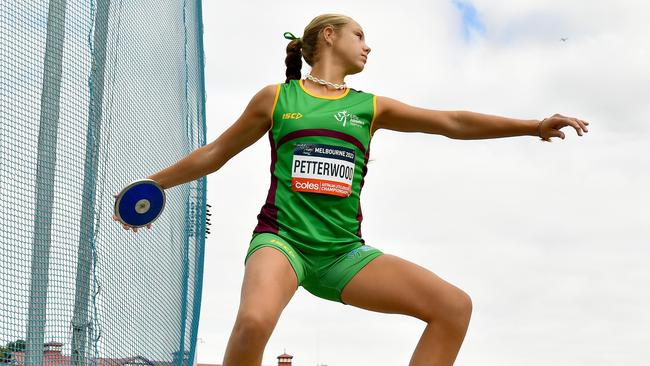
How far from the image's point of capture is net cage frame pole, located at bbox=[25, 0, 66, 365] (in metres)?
4.55

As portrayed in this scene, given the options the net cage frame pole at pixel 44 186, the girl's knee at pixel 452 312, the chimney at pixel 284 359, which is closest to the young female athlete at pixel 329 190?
the girl's knee at pixel 452 312

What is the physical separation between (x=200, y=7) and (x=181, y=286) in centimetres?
189

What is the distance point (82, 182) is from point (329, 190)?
4.44 feet

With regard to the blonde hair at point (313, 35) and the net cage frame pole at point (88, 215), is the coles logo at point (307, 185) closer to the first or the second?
the blonde hair at point (313, 35)

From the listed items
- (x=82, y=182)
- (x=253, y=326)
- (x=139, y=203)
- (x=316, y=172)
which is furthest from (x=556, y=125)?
(x=82, y=182)

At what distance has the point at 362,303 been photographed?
4.04 metres

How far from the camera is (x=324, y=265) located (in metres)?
4.04

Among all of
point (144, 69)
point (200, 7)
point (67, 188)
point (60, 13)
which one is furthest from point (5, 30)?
point (200, 7)

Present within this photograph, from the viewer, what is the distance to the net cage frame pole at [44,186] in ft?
14.9

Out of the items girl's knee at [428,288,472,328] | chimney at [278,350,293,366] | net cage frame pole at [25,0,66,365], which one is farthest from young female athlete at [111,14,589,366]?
chimney at [278,350,293,366]

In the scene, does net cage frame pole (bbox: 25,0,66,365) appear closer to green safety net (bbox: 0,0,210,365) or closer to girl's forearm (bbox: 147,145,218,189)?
green safety net (bbox: 0,0,210,365)

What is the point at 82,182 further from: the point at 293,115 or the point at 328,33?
the point at 328,33

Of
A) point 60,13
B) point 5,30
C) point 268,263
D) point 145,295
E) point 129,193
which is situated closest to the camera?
point 268,263

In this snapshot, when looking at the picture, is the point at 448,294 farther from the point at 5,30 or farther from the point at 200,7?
the point at 200,7
